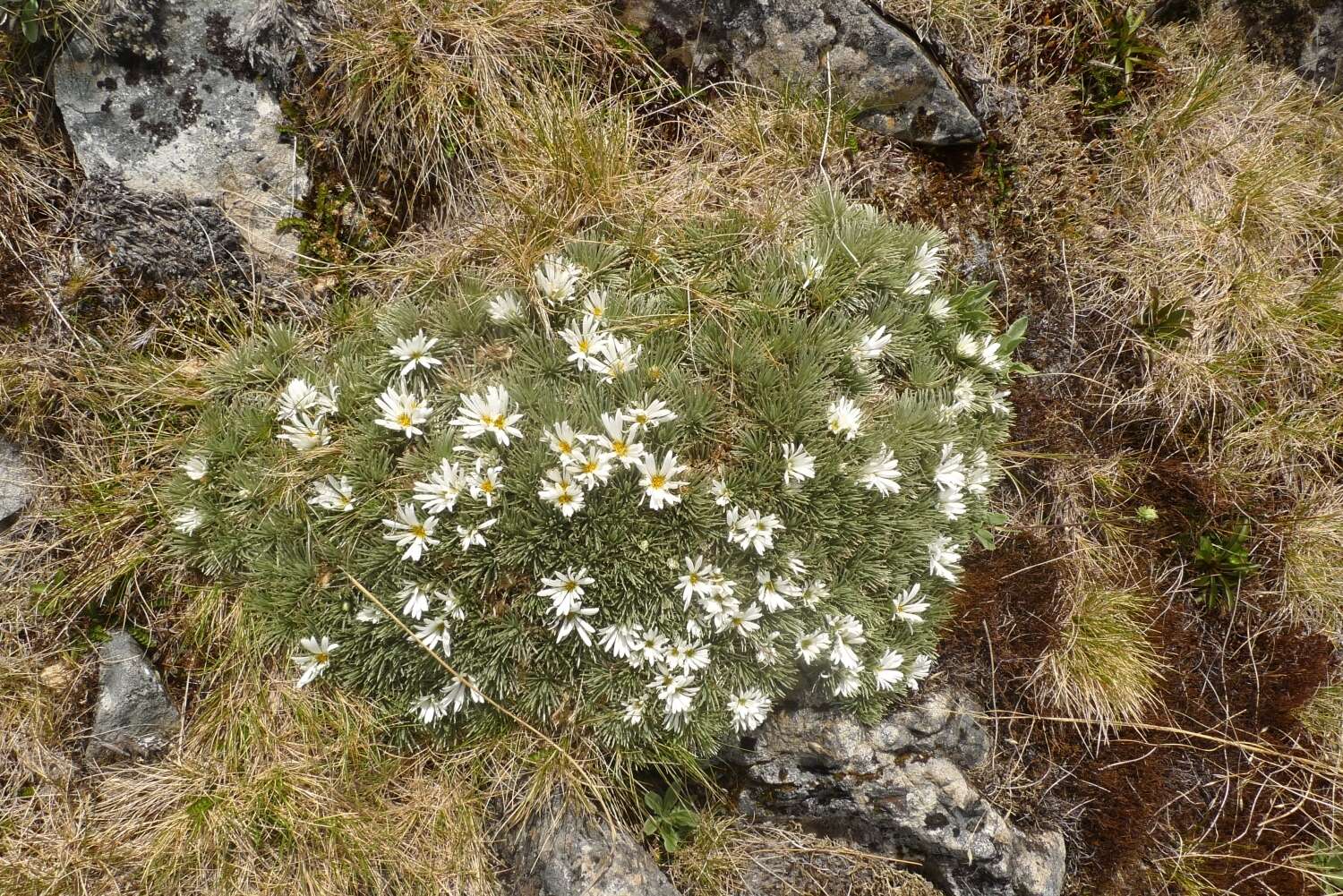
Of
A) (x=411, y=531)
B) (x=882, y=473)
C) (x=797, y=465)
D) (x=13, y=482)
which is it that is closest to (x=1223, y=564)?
(x=882, y=473)

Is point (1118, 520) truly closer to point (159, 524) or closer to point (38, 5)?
point (159, 524)

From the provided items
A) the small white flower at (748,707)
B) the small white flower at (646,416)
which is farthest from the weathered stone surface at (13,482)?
the small white flower at (748,707)

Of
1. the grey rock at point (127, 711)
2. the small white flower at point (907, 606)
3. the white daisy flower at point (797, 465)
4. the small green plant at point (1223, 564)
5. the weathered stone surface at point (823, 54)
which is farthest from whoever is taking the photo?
the small green plant at point (1223, 564)

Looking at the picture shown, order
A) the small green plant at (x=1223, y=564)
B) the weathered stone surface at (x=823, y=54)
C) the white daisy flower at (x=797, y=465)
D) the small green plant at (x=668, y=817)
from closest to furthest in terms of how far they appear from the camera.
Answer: the white daisy flower at (x=797, y=465)
the small green plant at (x=668, y=817)
the weathered stone surface at (x=823, y=54)
the small green plant at (x=1223, y=564)

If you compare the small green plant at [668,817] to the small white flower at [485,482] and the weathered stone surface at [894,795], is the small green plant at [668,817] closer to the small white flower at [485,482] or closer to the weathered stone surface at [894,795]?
the weathered stone surface at [894,795]

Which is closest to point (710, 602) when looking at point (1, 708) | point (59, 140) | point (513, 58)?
point (513, 58)

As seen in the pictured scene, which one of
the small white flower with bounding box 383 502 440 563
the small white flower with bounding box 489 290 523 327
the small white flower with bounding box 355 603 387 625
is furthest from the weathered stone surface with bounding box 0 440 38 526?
the small white flower with bounding box 489 290 523 327

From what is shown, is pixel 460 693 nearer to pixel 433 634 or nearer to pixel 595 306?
pixel 433 634
